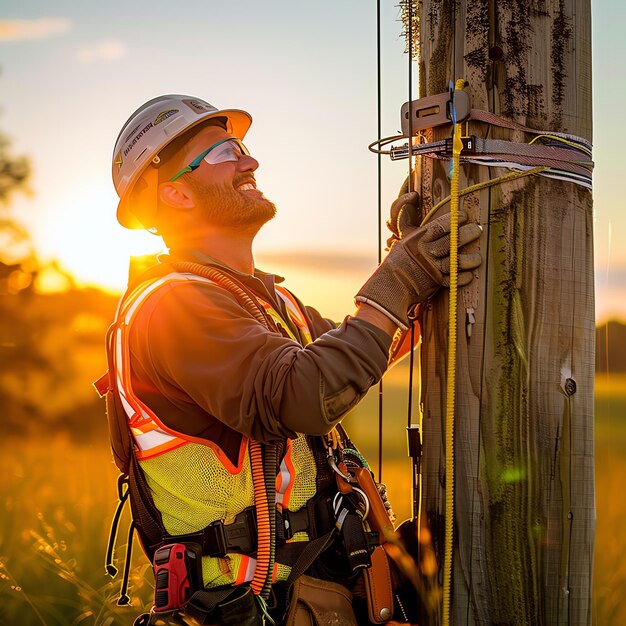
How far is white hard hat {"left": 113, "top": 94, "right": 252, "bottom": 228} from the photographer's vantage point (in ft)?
13.0

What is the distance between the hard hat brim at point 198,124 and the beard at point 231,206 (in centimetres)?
29

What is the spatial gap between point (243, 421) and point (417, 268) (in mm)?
780

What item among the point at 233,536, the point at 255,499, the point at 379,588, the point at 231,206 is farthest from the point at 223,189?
the point at 379,588

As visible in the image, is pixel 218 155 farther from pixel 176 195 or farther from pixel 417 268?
pixel 417 268

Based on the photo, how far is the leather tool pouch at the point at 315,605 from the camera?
10.2ft

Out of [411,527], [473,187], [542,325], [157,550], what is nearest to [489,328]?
[542,325]

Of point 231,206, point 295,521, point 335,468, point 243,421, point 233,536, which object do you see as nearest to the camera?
point 243,421

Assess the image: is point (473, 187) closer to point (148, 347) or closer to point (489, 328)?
point (489, 328)

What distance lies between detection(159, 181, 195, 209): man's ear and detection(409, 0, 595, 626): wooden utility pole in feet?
4.53

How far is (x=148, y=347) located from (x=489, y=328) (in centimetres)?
120

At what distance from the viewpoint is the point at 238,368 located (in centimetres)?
297

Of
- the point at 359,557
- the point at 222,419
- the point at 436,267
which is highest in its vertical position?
the point at 436,267

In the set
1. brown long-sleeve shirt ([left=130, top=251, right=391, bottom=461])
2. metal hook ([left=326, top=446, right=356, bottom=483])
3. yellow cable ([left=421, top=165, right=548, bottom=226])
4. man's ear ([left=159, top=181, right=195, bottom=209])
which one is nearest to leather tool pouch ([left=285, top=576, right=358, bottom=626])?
metal hook ([left=326, top=446, right=356, bottom=483])

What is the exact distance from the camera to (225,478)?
314 cm
